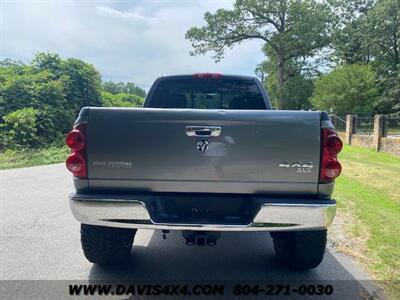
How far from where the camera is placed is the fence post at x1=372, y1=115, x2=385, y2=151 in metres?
15.7

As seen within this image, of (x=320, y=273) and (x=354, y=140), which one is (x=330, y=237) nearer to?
(x=320, y=273)

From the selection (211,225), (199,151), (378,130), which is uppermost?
(199,151)

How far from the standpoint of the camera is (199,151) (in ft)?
9.64

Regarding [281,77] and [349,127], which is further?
[281,77]

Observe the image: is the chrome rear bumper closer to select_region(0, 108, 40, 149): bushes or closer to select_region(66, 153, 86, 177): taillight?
select_region(66, 153, 86, 177): taillight

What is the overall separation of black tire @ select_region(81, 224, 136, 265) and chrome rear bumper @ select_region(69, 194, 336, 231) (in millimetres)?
670

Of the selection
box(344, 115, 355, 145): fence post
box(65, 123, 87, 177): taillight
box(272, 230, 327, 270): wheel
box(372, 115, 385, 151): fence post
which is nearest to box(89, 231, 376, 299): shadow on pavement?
box(272, 230, 327, 270): wheel

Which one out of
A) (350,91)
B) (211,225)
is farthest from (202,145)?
(350,91)

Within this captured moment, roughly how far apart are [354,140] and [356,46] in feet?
97.9

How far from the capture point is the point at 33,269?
3719 millimetres

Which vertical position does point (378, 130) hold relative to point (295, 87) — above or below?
below

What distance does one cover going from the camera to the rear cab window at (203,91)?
473 cm

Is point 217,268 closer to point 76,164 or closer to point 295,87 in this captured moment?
point 76,164

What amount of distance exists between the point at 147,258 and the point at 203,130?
189 centimetres
